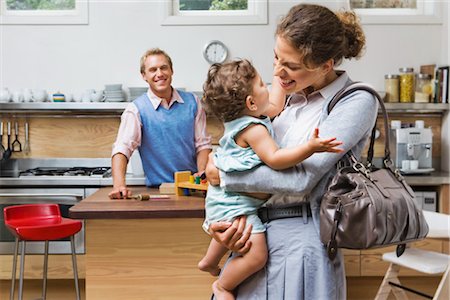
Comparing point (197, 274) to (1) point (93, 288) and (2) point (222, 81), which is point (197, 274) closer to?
(1) point (93, 288)

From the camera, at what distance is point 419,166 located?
16.4 feet

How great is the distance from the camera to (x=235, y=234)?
5.90ft

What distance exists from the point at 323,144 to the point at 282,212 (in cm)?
29

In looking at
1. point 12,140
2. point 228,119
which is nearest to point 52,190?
point 12,140

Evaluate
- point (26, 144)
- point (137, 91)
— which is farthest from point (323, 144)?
point (26, 144)

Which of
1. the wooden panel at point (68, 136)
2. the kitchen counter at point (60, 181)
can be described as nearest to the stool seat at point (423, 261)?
the kitchen counter at point (60, 181)

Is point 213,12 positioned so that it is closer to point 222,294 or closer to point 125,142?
point 125,142

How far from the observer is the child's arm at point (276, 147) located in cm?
157

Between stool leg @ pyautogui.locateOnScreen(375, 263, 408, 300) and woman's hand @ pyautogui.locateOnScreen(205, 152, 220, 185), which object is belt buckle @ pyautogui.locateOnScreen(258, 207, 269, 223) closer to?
woman's hand @ pyautogui.locateOnScreen(205, 152, 220, 185)

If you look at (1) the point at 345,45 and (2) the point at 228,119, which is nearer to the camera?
(1) the point at 345,45

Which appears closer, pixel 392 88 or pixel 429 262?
pixel 429 262

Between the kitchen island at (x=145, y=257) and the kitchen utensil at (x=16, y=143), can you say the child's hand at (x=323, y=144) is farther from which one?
the kitchen utensil at (x=16, y=143)

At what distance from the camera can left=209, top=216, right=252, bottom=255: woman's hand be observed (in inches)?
69.9

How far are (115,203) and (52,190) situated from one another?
202cm
